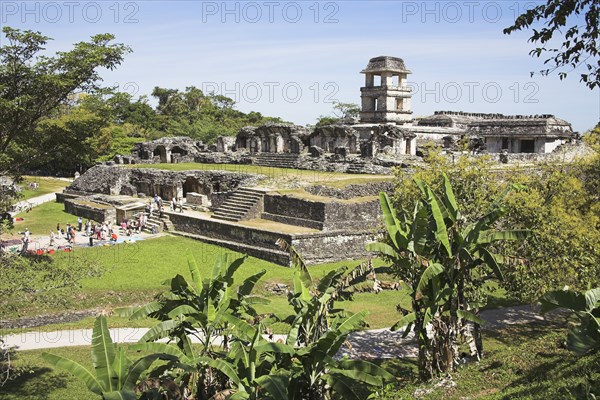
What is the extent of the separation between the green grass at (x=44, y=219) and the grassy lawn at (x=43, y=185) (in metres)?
3.70

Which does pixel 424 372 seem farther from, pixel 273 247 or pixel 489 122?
pixel 489 122

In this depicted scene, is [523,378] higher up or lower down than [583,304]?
lower down

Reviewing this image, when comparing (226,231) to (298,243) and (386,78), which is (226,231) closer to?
(298,243)

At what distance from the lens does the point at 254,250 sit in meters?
21.4

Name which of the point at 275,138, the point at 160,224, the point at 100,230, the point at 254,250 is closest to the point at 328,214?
the point at 254,250

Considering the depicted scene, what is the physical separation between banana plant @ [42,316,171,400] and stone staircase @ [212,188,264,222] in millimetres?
15767

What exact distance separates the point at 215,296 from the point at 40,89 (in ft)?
23.7

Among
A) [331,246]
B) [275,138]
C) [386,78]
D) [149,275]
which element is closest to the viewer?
[149,275]

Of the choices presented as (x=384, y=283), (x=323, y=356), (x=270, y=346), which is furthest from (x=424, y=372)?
(x=384, y=283)

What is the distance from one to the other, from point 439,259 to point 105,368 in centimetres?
590

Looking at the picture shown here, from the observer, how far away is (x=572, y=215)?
49.1ft

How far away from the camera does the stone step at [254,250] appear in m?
20.5

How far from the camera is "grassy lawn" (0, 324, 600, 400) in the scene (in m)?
8.48

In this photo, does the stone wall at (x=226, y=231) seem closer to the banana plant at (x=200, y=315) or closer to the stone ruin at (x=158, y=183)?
the stone ruin at (x=158, y=183)
